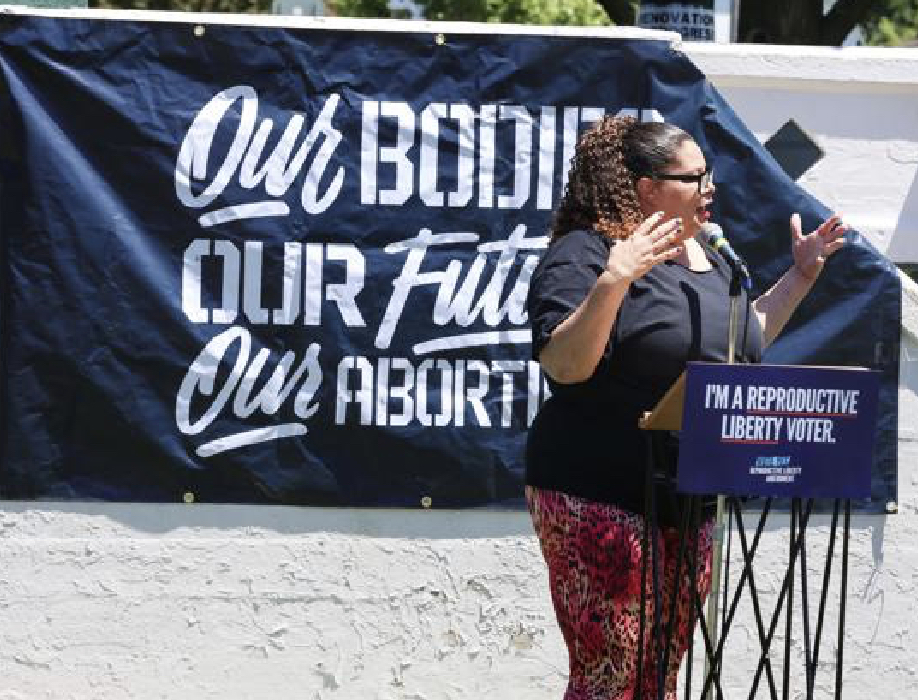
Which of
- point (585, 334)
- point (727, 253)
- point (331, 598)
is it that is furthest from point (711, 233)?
point (331, 598)

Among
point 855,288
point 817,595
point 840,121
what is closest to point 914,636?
point 817,595

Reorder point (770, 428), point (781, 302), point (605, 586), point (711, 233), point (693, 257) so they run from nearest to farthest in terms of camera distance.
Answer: point (770, 428) < point (711, 233) < point (605, 586) < point (693, 257) < point (781, 302)

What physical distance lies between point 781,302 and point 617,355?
68 cm

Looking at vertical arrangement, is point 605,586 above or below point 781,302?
below

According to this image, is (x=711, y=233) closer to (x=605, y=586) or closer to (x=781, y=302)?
(x=781, y=302)

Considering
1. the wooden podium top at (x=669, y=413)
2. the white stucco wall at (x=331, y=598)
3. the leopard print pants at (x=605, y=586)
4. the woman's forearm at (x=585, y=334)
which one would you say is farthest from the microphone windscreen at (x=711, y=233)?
the white stucco wall at (x=331, y=598)

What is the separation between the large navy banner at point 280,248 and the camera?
5.70 m

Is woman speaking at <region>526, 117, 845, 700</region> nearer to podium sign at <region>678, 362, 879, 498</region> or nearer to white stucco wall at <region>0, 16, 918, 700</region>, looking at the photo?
podium sign at <region>678, 362, 879, 498</region>

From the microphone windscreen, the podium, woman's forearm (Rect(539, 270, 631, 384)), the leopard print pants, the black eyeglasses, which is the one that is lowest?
the leopard print pants

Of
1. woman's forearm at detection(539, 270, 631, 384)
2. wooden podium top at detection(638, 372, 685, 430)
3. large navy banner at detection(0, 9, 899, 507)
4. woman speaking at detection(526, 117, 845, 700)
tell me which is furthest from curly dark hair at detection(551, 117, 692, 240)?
large navy banner at detection(0, 9, 899, 507)

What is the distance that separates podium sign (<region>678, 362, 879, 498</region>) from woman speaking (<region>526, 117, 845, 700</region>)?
332 millimetres

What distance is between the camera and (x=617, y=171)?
433 cm

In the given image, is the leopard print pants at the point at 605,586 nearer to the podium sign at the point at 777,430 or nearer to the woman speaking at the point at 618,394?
the woman speaking at the point at 618,394

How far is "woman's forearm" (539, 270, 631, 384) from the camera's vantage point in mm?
3898
